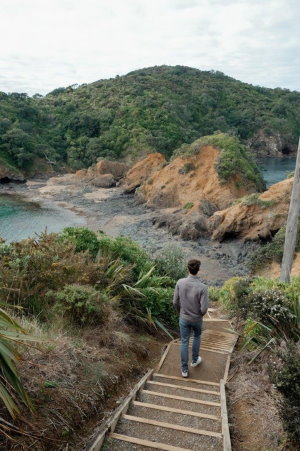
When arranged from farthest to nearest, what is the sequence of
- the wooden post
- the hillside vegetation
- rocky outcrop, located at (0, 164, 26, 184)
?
rocky outcrop, located at (0, 164, 26, 184)
the wooden post
the hillside vegetation

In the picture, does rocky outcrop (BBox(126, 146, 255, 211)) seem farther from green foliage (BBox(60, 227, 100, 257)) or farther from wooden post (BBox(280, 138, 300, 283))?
green foliage (BBox(60, 227, 100, 257))

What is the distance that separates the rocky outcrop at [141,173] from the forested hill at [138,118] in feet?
22.0

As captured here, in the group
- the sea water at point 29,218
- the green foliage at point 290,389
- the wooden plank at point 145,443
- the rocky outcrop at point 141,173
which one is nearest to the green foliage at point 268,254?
the sea water at point 29,218

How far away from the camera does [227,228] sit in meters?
25.1

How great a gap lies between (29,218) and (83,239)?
25815 millimetres

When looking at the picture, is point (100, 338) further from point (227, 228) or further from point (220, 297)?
point (227, 228)

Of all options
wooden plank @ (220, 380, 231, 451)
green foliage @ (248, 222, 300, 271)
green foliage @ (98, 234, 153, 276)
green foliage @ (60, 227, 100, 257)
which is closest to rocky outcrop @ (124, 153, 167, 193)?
green foliage @ (248, 222, 300, 271)

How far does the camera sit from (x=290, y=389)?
3.59 meters

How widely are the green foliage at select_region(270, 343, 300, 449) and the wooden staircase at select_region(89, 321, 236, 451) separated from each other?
0.62m

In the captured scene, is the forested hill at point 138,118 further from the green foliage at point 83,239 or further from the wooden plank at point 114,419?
the wooden plank at point 114,419

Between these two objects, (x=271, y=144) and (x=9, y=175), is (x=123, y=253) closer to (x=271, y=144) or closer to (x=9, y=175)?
(x=9, y=175)

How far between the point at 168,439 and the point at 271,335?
2.41 m

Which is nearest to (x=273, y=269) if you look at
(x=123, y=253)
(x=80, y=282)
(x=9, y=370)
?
(x=123, y=253)

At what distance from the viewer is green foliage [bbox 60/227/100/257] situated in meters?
8.12
